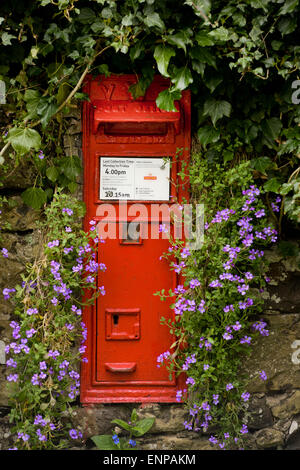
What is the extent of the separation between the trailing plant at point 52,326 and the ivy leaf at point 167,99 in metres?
0.73

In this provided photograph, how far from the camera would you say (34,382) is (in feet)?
7.97

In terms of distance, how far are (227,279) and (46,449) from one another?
4.42 feet

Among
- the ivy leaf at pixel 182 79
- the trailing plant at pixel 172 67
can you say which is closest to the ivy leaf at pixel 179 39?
the trailing plant at pixel 172 67

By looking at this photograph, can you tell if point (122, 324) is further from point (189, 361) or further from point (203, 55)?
point (203, 55)

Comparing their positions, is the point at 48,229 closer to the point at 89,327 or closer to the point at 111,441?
the point at 89,327

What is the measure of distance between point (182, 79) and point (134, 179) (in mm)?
625

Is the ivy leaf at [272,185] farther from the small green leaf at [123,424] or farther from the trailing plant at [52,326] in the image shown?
the small green leaf at [123,424]

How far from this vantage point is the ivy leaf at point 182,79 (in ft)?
8.30

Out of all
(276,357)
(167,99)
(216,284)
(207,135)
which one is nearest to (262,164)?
(207,135)

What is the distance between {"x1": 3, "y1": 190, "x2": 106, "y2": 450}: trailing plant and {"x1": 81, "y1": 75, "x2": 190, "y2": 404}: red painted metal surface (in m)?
0.09

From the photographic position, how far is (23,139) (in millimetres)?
2559

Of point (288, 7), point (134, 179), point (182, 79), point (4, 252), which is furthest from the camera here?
point (134, 179)

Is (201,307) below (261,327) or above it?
above

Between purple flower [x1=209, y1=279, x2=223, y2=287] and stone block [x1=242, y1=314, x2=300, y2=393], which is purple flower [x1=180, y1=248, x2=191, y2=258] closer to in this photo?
purple flower [x1=209, y1=279, x2=223, y2=287]
